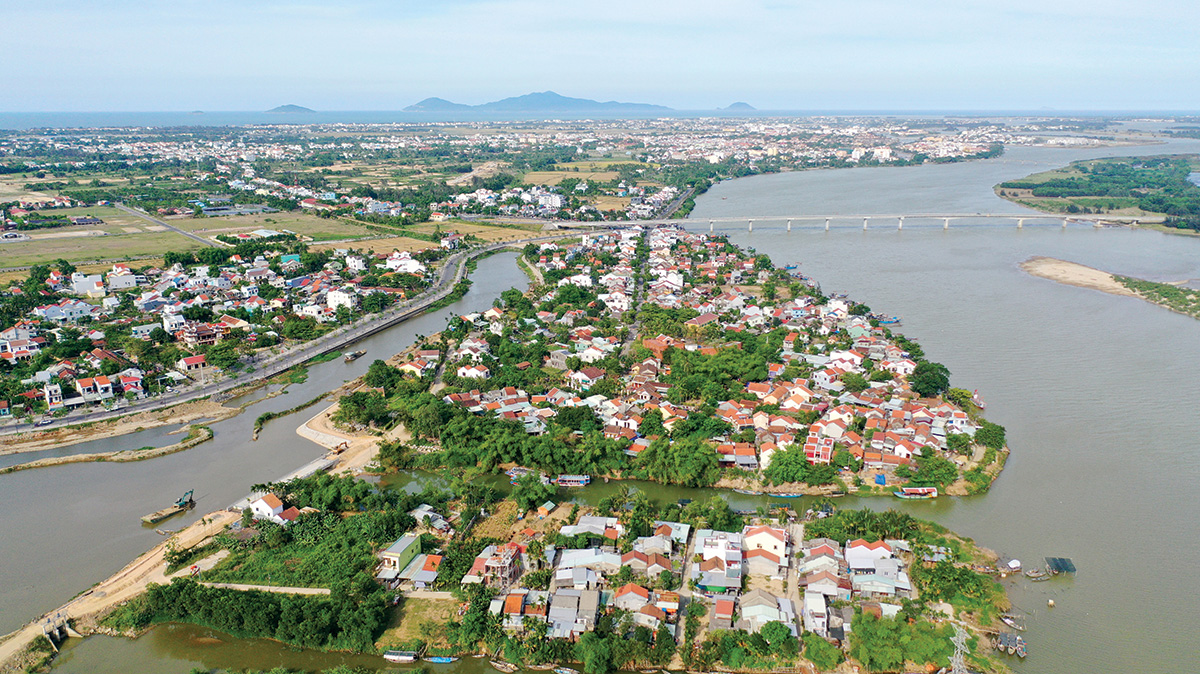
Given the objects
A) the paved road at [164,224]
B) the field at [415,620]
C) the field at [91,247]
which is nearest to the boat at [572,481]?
the field at [415,620]

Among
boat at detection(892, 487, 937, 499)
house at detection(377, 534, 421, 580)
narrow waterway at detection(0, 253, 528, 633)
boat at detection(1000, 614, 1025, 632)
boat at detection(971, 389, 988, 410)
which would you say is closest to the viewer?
boat at detection(1000, 614, 1025, 632)

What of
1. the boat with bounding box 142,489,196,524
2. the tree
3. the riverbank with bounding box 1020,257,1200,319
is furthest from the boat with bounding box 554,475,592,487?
the riverbank with bounding box 1020,257,1200,319

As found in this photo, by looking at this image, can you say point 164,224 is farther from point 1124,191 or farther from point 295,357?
point 1124,191

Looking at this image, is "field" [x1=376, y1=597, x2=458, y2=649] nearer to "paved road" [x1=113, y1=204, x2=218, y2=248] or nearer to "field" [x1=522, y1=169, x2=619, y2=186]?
"paved road" [x1=113, y1=204, x2=218, y2=248]

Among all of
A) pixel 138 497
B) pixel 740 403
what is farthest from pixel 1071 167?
pixel 138 497

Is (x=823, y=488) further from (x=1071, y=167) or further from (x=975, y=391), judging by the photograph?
(x=1071, y=167)

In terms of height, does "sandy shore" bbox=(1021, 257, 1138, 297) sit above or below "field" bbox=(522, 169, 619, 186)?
below
